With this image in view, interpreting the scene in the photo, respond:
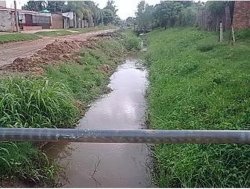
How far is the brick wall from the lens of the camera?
1814cm

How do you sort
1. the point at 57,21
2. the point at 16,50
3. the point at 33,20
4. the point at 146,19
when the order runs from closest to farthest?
the point at 16,50 → the point at 33,20 → the point at 146,19 → the point at 57,21

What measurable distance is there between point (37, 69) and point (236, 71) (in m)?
6.02

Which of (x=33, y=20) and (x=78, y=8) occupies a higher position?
(x=78, y=8)

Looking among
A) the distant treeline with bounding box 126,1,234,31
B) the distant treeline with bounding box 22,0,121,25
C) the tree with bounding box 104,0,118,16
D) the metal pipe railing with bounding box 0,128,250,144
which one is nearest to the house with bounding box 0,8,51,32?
the distant treeline with bounding box 126,1,234,31

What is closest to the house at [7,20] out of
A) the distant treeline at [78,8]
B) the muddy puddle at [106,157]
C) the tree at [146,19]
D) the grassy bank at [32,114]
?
the tree at [146,19]

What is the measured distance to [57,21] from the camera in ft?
192

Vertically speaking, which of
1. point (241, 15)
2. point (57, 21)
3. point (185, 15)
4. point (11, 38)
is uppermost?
point (241, 15)

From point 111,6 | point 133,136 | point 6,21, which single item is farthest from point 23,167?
point 111,6

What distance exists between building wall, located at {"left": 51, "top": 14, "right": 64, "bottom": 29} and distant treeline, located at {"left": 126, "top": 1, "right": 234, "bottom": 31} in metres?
13.1

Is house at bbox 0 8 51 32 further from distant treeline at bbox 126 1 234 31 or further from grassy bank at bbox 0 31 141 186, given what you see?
grassy bank at bbox 0 31 141 186

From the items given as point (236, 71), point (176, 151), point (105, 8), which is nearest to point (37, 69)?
point (236, 71)

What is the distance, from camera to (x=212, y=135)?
1714 mm

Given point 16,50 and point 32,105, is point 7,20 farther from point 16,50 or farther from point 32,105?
point 32,105

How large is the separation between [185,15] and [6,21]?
1924 centimetres
